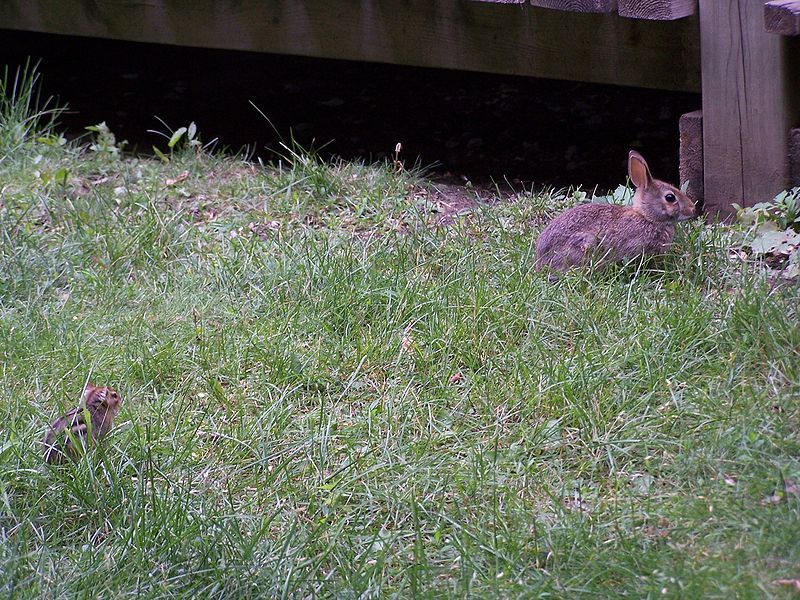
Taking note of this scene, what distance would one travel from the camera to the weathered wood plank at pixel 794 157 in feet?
16.1

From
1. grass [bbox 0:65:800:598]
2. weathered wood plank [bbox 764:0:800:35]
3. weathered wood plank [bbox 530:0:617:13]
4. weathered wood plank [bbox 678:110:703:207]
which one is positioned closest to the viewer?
grass [bbox 0:65:800:598]

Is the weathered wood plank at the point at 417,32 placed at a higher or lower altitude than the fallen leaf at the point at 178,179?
higher

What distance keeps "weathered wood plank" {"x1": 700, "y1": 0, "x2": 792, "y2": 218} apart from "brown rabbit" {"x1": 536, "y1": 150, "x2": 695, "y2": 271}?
0.46m

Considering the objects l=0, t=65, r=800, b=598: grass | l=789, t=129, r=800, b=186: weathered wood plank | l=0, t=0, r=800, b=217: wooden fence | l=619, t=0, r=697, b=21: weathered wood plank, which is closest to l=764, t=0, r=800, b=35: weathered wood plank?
l=0, t=0, r=800, b=217: wooden fence

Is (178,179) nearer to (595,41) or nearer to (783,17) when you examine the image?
(595,41)

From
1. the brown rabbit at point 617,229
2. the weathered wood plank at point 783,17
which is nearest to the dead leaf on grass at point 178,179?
the brown rabbit at point 617,229

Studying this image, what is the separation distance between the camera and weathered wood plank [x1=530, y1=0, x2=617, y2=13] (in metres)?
5.05

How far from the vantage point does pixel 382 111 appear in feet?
25.9

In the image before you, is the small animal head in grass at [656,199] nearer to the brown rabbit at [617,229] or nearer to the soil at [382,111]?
the brown rabbit at [617,229]

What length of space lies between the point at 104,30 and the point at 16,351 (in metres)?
3.67

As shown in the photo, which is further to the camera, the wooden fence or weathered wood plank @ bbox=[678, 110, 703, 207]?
weathered wood plank @ bbox=[678, 110, 703, 207]

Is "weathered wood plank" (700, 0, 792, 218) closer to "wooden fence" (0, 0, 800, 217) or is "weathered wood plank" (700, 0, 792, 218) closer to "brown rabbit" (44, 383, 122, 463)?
"wooden fence" (0, 0, 800, 217)

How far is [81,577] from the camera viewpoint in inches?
120

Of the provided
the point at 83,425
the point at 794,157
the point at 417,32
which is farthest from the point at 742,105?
the point at 83,425
